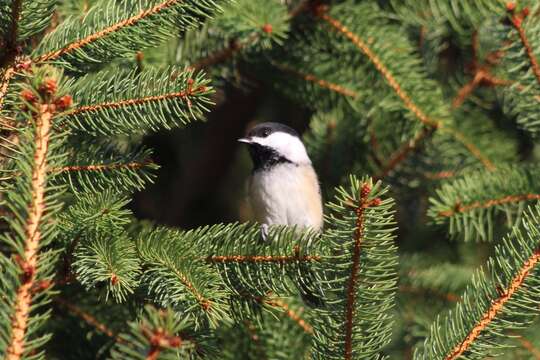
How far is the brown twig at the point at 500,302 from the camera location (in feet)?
5.14

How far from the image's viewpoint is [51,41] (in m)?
1.85

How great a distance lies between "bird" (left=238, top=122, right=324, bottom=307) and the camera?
325 cm

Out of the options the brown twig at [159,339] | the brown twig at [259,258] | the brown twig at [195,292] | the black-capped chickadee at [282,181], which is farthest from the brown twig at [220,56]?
the brown twig at [159,339]

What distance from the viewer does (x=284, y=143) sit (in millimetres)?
3367

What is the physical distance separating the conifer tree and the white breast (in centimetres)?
9

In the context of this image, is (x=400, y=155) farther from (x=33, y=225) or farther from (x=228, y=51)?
(x=33, y=225)

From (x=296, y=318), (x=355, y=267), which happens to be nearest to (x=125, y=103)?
(x=355, y=267)

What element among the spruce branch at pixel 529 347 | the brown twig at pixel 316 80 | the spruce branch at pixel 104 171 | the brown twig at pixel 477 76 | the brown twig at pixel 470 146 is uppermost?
the brown twig at pixel 477 76

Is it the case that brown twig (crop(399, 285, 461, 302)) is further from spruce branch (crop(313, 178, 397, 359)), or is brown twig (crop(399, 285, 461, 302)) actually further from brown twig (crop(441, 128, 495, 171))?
spruce branch (crop(313, 178, 397, 359))

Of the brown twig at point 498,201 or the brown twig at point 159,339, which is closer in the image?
the brown twig at point 159,339

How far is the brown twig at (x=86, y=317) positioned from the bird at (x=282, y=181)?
111 centimetres

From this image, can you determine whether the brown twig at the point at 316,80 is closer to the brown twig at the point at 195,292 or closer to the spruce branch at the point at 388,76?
the spruce branch at the point at 388,76

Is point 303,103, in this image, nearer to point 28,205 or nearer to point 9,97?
point 9,97

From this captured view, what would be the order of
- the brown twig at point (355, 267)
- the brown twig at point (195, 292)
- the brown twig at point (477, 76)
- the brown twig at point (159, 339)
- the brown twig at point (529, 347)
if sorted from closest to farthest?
the brown twig at point (159, 339), the brown twig at point (355, 267), the brown twig at point (195, 292), the brown twig at point (529, 347), the brown twig at point (477, 76)
